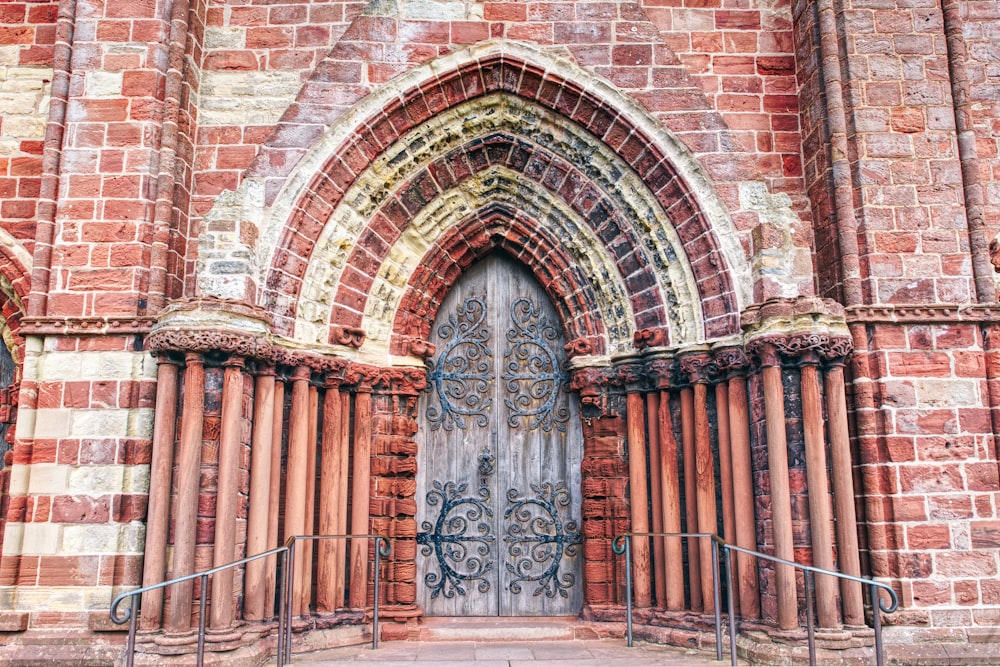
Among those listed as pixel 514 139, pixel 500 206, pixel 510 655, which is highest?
pixel 514 139

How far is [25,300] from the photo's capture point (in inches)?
299

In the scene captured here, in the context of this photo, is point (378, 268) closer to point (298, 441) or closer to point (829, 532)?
point (298, 441)

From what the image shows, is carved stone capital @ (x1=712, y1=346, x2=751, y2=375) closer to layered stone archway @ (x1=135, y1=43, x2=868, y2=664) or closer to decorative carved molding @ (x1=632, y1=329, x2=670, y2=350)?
layered stone archway @ (x1=135, y1=43, x2=868, y2=664)

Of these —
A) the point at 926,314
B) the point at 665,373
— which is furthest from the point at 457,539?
the point at 926,314

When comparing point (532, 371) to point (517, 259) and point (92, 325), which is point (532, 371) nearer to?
point (517, 259)

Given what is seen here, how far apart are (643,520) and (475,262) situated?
9.85 feet

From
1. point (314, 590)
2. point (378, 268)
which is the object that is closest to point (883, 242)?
point (378, 268)

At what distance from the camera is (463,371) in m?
8.21

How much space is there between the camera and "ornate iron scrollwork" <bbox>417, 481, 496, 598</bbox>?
7820 mm

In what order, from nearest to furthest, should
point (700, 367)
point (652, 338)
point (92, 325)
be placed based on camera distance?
point (92, 325), point (700, 367), point (652, 338)

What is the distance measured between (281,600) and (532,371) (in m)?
3.36

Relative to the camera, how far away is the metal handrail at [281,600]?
5.12m

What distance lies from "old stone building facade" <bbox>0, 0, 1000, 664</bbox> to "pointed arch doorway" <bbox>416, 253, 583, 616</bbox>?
0.10 ft

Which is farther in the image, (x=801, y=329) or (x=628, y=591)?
(x=628, y=591)
